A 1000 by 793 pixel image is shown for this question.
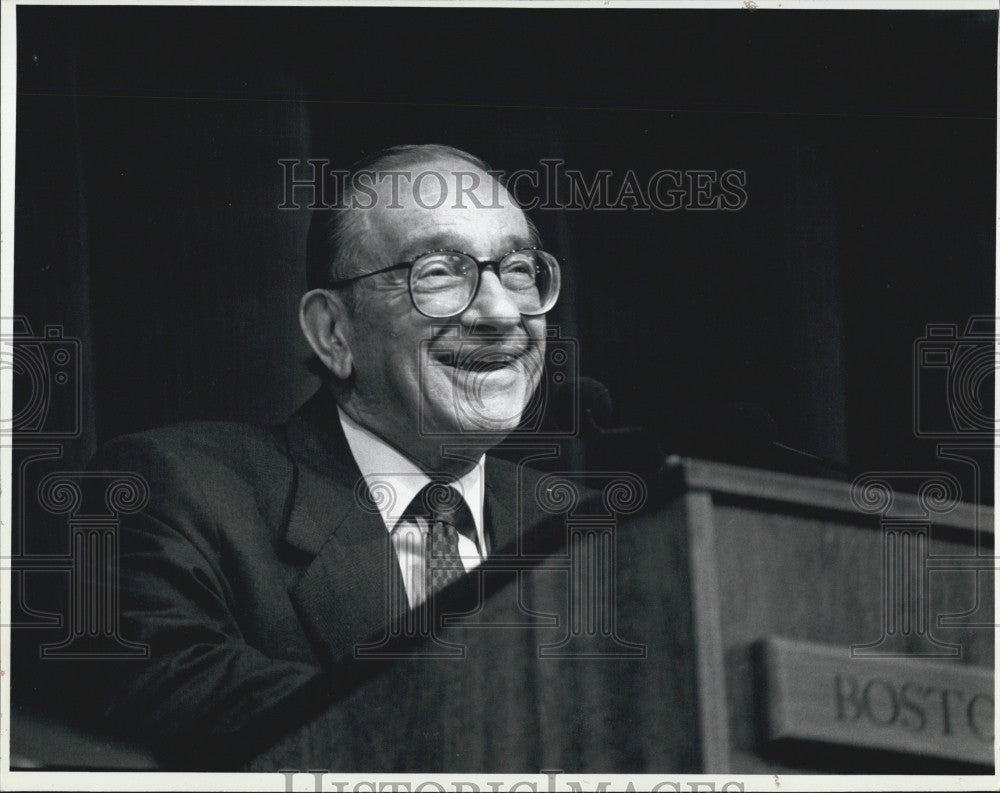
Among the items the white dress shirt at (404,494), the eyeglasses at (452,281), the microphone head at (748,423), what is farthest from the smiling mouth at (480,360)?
the microphone head at (748,423)

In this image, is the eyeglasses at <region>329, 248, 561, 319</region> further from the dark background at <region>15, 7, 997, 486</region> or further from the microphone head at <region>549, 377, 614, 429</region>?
the microphone head at <region>549, 377, 614, 429</region>

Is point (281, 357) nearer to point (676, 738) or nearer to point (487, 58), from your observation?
point (487, 58)

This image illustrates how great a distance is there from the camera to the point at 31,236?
5645 mm

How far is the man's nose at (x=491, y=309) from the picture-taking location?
5484 millimetres

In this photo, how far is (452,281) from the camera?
5492 millimetres

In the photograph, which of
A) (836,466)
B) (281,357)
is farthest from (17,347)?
(836,466)

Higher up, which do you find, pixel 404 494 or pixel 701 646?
pixel 404 494

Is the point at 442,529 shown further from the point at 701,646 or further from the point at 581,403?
the point at 701,646

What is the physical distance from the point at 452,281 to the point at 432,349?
0.76ft

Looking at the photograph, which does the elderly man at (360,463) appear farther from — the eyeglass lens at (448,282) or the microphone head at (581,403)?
the microphone head at (581,403)

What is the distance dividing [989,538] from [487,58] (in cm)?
234

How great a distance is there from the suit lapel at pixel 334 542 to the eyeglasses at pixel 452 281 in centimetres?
45

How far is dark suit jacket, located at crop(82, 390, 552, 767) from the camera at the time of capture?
5.21 meters

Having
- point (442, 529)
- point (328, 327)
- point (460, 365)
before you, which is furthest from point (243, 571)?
point (460, 365)
